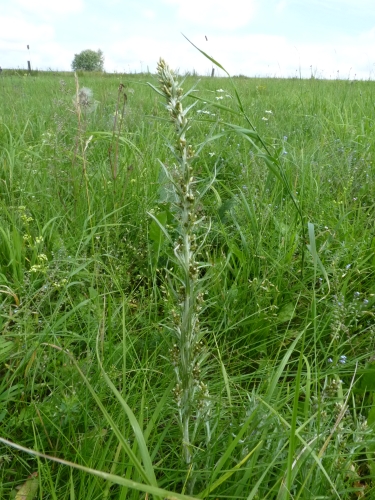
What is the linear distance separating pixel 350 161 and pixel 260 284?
1403mm

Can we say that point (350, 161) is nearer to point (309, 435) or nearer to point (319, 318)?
point (319, 318)

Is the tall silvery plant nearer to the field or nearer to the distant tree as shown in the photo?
the field

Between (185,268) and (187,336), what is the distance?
0.16m

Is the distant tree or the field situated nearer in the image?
the field

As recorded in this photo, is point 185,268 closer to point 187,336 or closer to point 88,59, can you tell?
point 187,336

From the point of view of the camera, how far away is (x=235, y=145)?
3.80 m

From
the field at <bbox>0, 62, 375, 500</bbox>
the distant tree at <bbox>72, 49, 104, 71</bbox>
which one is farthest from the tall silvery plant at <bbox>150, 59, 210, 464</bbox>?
the distant tree at <bbox>72, 49, 104, 71</bbox>

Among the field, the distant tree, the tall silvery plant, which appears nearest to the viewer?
the tall silvery plant

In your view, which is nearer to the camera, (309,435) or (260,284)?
(309,435)

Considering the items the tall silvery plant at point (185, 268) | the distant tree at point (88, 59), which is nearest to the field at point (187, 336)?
the tall silvery plant at point (185, 268)

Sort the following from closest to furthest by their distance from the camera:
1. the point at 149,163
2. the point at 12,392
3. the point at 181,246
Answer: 1. the point at 181,246
2. the point at 12,392
3. the point at 149,163

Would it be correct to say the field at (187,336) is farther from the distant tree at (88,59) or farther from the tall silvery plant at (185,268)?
the distant tree at (88,59)

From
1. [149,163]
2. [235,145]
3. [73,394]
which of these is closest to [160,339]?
[73,394]

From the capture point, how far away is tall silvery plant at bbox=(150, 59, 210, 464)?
3.20 ft
